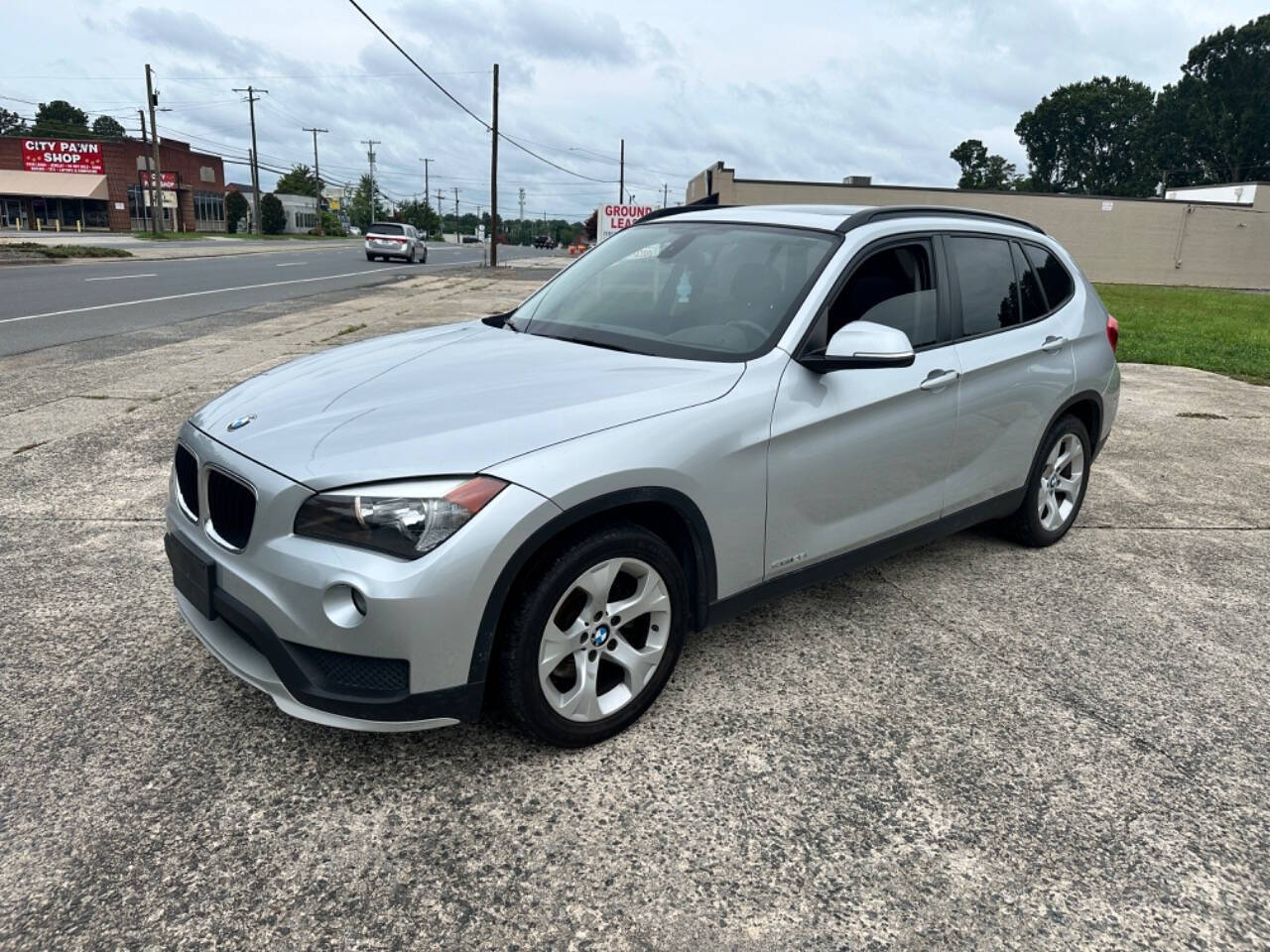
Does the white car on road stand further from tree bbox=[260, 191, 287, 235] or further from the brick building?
tree bbox=[260, 191, 287, 235]

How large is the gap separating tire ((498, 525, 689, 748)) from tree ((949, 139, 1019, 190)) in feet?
375

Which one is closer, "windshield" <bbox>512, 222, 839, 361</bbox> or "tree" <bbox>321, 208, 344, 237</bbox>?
"windshield" <bbox>512, 222, 839, 361</bbox>

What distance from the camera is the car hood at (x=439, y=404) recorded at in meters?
2.57

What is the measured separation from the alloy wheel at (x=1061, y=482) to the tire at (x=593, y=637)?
254cm

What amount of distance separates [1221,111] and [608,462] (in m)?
90.6

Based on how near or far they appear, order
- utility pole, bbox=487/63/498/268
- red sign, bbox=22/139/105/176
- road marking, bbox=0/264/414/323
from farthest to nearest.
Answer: red sign, bbox=22/139/105/176, utility pole, bbox=487/63/498/268, road marking, bbox=0/264/414/323

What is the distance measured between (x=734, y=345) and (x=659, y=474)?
0.75 meters

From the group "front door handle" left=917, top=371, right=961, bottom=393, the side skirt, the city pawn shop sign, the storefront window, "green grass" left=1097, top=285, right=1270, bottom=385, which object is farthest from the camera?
the storefront window

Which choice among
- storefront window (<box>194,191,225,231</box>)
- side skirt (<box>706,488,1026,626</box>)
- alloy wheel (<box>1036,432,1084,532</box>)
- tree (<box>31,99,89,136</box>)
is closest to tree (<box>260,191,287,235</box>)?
storefront window (<box>194,191,225,231</box>)

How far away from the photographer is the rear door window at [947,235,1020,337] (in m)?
4.12

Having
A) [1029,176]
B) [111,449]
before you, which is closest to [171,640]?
[111,449]

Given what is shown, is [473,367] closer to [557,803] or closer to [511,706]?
[511,706]

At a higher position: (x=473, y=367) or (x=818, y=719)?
(x=473, y=367)

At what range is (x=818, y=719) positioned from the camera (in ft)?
10.3
